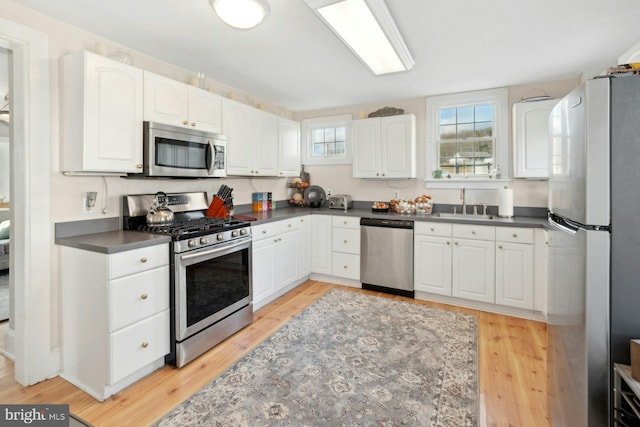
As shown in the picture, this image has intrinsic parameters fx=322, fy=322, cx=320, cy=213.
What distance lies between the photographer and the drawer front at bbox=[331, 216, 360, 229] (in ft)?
13.0

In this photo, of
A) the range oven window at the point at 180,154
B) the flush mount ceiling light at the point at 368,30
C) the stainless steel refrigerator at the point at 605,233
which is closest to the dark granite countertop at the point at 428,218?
the range oven window at the point at 180,154

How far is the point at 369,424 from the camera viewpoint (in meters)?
1.76

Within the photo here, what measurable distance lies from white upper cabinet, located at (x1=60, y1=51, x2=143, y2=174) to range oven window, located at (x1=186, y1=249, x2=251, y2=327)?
3.02ft

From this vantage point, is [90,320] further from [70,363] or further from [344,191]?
[344,191]

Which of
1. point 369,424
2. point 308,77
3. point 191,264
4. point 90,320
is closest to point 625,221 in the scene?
point 369,424

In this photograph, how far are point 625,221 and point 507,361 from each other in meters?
1.82

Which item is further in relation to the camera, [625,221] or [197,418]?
[197,418]

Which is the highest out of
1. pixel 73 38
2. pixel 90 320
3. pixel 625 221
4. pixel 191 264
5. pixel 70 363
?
pixel 73 38

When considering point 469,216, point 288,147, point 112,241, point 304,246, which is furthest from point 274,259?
point 469,216

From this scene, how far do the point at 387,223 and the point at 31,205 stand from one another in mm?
3148

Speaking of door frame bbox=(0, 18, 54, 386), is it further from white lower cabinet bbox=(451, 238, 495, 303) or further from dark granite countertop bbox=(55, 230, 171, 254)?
white lower cabinet bbox=(451, 238, 495, 303)

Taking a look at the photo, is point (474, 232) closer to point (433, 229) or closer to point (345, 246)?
point (433, 229)

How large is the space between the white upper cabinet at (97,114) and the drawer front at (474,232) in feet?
10.1

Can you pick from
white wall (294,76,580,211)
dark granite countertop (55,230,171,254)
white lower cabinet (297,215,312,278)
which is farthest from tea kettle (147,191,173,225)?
white wall (294,76,580,211)
